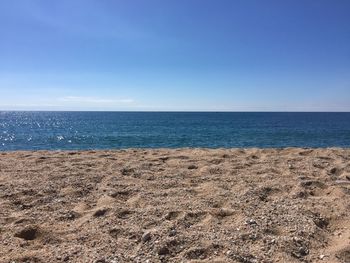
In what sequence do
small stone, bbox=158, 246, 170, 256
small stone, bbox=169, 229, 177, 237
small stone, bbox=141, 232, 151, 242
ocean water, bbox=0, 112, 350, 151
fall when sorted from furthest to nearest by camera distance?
ocean water, bbox=0, 112, 350, 151
small stone, bbox=169, 229, 177, 237
small stone, bbox=141, 232, 151, 242
small stone, bbox=158, 246, 170, 256

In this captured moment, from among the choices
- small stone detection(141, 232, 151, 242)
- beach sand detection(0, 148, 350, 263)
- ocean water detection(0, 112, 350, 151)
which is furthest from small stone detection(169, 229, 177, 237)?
ocean water detection(0, 112, 350, 151)

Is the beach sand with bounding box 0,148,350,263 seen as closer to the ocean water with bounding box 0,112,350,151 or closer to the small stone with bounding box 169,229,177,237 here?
the small stone with bounding box 169,229,177,237

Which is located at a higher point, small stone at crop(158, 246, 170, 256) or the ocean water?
small stone at crop(158, 246, 170, 256)

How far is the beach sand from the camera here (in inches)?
174

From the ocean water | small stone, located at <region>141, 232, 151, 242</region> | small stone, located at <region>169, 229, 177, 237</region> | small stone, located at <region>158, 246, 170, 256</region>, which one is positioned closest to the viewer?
small stone, located at <region>158, 246, 170, 256</region>

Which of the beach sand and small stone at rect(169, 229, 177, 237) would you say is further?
small stone at rect(169, 229, 177, 237)

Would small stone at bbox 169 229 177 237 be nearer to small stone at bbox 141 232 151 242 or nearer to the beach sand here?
the beach sand

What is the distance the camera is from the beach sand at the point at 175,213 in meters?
4.42

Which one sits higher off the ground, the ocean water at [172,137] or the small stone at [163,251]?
the small stone at [163,251]

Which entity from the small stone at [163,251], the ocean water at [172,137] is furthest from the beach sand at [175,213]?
the ocean water at [172,137]

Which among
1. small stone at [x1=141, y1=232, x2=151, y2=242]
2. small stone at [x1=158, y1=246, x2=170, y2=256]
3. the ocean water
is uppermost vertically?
small stone at [x1=141, y1=232, x2=151, y2=242]

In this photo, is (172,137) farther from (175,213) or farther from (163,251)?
(163,251)

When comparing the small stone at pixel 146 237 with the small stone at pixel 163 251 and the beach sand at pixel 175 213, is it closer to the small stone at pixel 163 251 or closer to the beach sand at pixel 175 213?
the beach sand at pixel 175 213

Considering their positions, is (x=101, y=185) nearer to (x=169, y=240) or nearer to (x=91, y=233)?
(x=91, y=233)
